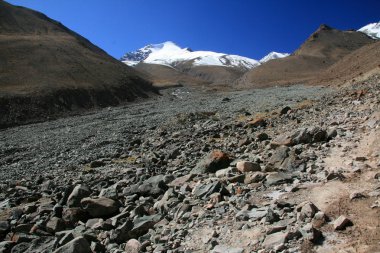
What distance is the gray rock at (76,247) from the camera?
8.81m

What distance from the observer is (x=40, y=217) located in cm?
1238

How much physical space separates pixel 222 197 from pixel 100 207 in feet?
12.4

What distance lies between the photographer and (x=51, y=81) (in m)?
68.7

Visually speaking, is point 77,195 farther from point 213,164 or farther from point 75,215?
point 213,164

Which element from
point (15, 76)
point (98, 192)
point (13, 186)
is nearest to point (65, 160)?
point (13, 186)

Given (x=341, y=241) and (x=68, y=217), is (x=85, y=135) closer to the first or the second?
(x=68, y=217)

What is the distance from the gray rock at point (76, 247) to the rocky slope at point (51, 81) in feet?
135

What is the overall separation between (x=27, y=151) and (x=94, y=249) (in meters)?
20.8

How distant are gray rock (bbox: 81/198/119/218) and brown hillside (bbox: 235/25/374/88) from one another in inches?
4287

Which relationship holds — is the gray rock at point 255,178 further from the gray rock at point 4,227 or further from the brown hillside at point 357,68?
the brown hillside at point 357,68

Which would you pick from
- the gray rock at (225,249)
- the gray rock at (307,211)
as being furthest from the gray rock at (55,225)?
the gray rock at (307,211)

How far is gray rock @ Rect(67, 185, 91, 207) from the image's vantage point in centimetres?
1280

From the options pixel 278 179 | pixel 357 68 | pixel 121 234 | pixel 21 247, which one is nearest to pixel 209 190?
pixel 278 179

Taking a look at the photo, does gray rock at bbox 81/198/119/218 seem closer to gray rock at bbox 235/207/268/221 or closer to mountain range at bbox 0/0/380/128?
gray rock at bbox 235/207/268/221
